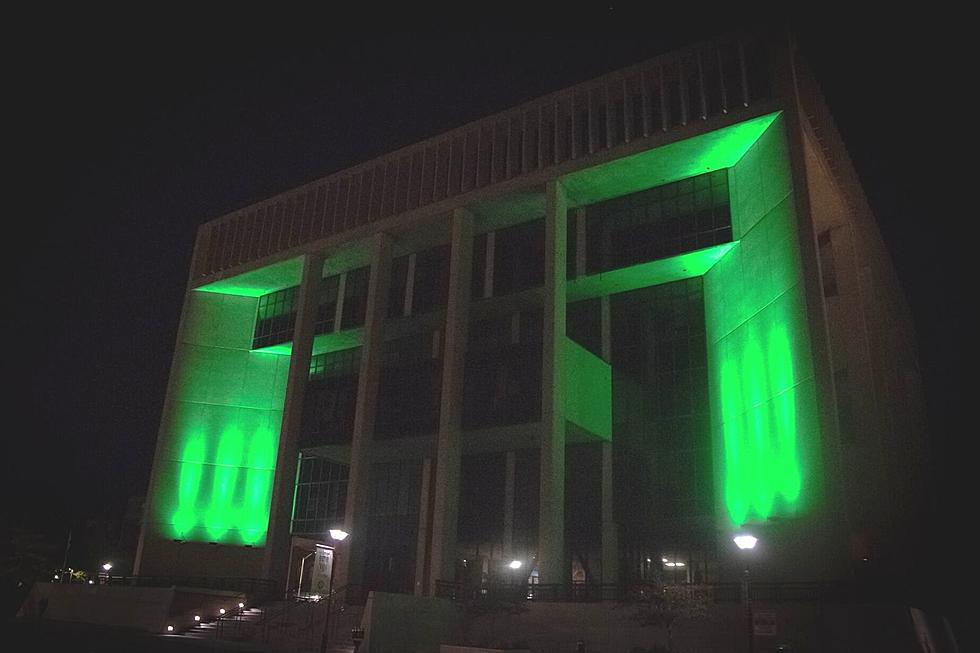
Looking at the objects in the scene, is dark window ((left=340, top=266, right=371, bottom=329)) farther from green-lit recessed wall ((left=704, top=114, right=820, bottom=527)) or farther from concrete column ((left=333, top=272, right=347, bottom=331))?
green-lit recessed wall ((left=704, top=114, right=820, bottom=527))

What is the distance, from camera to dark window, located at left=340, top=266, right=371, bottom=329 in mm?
47375

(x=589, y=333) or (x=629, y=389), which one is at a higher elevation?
(x=589, y=333)

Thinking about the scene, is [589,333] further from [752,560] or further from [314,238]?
[314,238]

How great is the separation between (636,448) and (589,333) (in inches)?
274

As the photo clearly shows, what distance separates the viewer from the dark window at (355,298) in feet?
155

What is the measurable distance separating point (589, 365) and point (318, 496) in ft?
67.6

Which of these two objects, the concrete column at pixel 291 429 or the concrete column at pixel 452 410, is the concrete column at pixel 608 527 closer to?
the concrete column at pixel 452 410

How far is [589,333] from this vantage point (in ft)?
133

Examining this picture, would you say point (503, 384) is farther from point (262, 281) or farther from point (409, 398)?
point (262, 281)

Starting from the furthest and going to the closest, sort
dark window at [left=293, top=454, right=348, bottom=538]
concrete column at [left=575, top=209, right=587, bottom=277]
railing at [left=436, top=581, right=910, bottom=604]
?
dark window at [left=293, top=454, right=348, bottom=538] < concrete column at [left=575, top=209, right=587, bottom=277] < railing at [left=436, top=581, right=910, bottom=604]

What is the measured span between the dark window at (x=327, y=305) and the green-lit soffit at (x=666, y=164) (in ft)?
59.1

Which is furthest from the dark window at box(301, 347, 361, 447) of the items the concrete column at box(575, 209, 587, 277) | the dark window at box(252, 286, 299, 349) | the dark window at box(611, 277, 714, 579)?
the dark window at box(611, 277, 714, 579)

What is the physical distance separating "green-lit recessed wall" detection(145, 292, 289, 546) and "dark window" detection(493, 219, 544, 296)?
19.3 meters

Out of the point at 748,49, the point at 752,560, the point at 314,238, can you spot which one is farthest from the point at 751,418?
the point at 314,238
